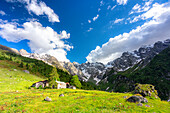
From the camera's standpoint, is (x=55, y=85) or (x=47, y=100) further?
(x=55, y=85)

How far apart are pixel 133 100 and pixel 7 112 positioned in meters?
28.4

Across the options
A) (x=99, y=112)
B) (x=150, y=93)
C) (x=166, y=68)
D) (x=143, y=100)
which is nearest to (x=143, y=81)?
(x=166, y=68)

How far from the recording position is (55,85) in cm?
5772

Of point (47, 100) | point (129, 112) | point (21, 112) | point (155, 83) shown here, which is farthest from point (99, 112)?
point (155, 83)

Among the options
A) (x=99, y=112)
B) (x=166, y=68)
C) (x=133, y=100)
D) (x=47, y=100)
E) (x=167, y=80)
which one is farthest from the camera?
(x=166, y=68)

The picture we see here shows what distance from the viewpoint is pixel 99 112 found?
596 inches

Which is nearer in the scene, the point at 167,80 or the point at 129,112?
the point at 129,112

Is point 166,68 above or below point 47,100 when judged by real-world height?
above

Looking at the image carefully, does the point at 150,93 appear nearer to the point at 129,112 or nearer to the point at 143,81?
the point at 129,112

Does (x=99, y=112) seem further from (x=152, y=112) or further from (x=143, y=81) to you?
(x=143, y=81)

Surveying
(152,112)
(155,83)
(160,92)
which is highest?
(152,112)

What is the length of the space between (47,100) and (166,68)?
262 m

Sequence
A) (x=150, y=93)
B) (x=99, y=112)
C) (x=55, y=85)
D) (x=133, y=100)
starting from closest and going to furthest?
(x=99, y=112), (x=133, y=100), (x=150, y=93), (x=55, y=85)

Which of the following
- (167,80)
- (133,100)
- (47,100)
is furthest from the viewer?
(167,80)
